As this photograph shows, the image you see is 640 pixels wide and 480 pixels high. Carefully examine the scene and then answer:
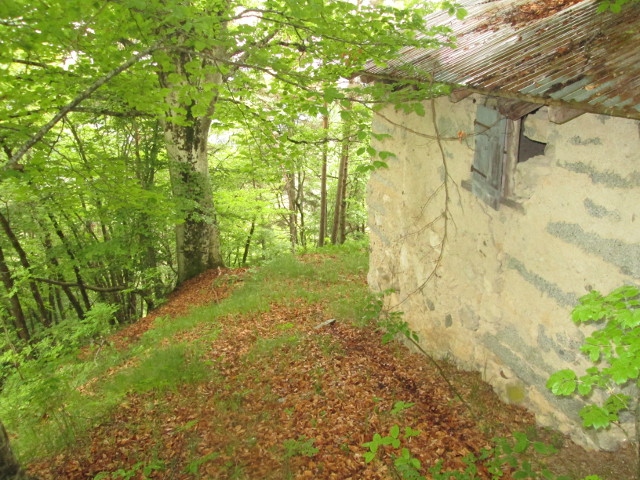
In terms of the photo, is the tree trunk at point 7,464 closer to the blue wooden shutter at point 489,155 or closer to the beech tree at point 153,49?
the beech tree at point 153,49

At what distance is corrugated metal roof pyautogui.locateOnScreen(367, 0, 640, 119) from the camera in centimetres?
246

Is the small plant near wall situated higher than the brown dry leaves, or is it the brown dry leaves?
the small plant near wall

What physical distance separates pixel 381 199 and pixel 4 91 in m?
5.19

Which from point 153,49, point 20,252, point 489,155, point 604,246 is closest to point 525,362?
point 604,246

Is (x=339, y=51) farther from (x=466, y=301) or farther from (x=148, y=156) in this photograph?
(x=148, y=156)

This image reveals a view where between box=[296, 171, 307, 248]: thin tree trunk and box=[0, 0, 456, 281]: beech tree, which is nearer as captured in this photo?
box=[0, 0, 456, 281]: beech tree

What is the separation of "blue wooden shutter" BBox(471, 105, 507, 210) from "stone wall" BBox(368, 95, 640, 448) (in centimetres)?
11

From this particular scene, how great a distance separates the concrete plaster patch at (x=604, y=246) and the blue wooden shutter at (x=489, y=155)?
699mm

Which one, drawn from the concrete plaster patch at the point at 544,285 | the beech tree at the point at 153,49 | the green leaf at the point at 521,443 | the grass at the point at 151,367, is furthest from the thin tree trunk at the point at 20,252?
the green leaf at the point at 521,443

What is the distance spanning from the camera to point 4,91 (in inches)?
191

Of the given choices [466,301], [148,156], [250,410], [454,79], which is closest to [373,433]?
[250,410]

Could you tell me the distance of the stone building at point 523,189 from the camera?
2779 mm

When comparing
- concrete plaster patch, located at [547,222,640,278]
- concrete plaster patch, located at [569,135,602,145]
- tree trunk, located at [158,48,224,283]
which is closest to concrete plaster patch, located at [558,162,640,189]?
concrete plaster patch, located at [569,135,602,145]

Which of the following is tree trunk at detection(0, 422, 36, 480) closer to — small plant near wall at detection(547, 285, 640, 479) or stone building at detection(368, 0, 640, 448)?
small plant near wall at detection(547, 285, 640, 479)
